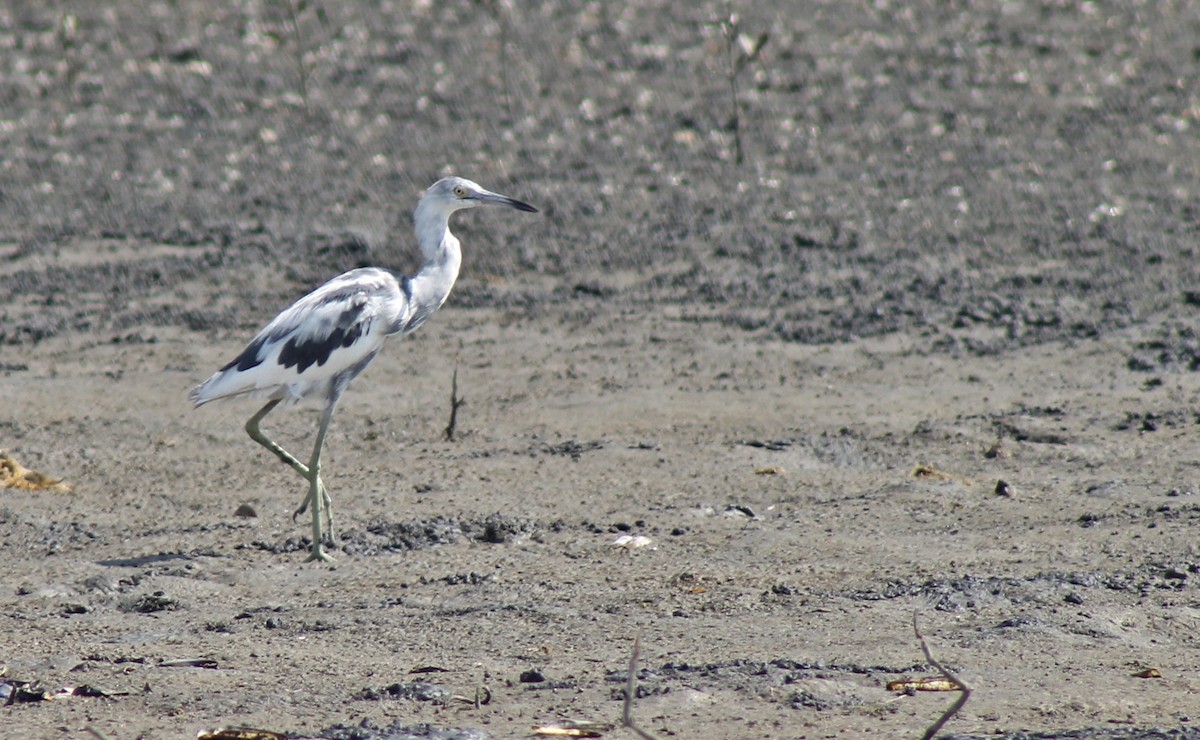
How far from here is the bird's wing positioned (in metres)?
6.25

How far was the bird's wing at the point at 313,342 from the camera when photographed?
20.5 ft

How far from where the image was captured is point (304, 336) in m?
6.27

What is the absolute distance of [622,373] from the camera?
8.26 metres

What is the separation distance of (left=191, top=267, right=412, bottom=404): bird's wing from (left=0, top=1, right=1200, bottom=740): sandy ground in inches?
21.6

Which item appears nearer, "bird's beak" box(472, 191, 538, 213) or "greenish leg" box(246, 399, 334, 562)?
"greenish leg" box(246, 399, 334, 562)

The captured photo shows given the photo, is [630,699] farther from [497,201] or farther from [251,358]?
[497,201]

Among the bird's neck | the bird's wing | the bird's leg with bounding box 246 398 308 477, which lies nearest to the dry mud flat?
the bird's leg with bounding box 246 398 308 477

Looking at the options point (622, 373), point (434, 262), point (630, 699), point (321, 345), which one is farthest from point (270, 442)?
point (630, 699)

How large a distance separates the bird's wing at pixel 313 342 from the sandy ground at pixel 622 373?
548mm

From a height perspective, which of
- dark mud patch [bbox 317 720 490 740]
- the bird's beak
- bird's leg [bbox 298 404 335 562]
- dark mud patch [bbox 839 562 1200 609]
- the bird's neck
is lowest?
dark mud patch [bbox 839 562 1200 609]

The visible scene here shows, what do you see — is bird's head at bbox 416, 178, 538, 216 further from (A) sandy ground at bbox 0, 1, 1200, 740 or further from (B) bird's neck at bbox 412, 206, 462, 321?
(A) sandy ground at bbox 0, 1, 1200, 740

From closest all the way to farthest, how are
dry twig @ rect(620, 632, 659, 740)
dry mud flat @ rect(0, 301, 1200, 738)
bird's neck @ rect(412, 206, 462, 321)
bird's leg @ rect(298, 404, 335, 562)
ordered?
dry twig @ rect(620, 632, 659, 740) → dry mud flat @ rect(0, 301, 1200, 738) → bird's leg @ rect(298, 404, 335, 562) → bird's neck @ rect(412, 206, 462, 321)

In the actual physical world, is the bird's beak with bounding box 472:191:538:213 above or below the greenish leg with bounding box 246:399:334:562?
above

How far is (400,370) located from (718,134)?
4.50 metres
